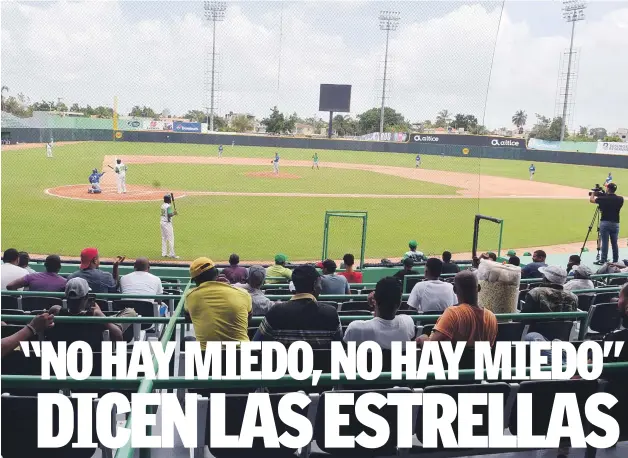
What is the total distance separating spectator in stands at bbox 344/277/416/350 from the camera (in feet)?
14.1

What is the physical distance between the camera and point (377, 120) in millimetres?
15555

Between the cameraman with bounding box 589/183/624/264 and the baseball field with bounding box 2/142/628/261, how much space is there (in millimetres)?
2853

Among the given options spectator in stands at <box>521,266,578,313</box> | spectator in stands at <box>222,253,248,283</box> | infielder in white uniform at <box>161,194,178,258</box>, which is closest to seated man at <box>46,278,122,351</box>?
spectator in stands at <box>222,253,248,283</box>

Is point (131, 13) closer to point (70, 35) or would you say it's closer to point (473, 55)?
point (70, 35)

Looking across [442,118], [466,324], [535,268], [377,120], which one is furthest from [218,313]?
[377,120]

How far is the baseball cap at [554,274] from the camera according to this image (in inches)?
235

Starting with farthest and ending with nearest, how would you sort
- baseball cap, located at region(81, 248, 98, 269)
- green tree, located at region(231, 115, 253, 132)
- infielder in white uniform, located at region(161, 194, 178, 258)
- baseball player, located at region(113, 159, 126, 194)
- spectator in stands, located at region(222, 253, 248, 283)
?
baseball player, located at region(113, 159, 126, 194) → green tree, located at region(231, 115, 253, 132) → infielder in white uniform, located at region(161, 194, 178, 258) → spectator in stands, located at region(222, 253, 248, 283) → baseball cap, located at region(81, 248, 98, 269)

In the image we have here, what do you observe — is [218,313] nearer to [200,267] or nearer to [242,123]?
[200,267]

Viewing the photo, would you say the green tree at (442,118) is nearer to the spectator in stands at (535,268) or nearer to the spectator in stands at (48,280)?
the spectator in stands at (535,268)

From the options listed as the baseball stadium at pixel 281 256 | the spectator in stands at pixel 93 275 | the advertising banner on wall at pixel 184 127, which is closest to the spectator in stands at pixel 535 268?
the baseball stadium at pixel 281 256

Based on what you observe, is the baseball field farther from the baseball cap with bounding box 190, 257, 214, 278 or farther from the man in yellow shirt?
the man in yellow shirt

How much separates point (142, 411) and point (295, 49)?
12788 mm

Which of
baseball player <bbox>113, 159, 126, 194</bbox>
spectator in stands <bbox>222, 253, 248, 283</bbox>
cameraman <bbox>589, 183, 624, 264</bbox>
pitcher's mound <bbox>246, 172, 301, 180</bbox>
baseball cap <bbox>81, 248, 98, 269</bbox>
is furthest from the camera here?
pitcher's mound <bbox>246, 172, 301, 180</bbox>

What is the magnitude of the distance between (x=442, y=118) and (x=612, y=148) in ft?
156
